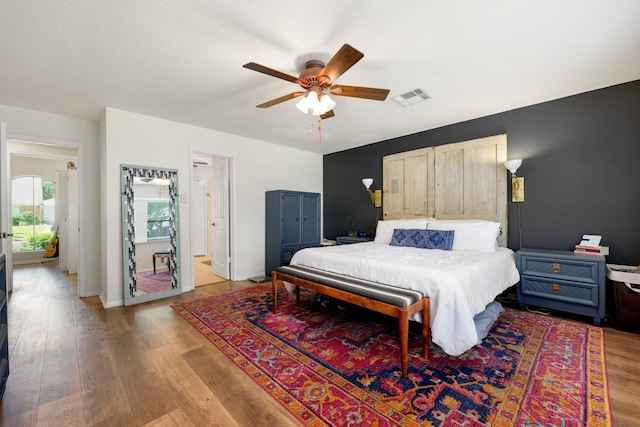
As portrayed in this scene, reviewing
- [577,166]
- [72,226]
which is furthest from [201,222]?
[577,166]

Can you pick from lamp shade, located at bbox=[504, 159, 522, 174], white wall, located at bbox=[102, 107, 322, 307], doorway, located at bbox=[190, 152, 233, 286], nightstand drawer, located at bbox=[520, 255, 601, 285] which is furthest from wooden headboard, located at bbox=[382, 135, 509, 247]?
doorway, located at bbox=[190, 152, 233, 286]

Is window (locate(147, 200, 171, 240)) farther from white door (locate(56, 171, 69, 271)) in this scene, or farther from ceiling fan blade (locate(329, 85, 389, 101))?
white door (locate(56, 171, 69, 271))

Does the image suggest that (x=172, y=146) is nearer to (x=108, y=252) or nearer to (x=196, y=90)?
(x=196, y=90)

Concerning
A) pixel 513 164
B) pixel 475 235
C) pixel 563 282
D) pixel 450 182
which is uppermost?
pixel 513 164

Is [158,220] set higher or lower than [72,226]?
higher

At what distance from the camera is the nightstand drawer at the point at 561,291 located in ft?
9.00

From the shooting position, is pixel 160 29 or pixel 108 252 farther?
pixel 108 252

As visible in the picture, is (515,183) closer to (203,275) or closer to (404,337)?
(404,337)

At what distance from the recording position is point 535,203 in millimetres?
3438

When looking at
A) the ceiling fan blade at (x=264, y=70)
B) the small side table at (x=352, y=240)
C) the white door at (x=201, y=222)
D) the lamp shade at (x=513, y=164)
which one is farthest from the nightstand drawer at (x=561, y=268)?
the white door at (x=201, y=222)

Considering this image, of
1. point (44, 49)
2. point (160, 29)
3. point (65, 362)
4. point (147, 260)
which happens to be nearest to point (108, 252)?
point (147, 260)

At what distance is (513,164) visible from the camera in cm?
336

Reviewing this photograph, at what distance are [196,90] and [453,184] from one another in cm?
366

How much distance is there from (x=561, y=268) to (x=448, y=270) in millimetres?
1662
